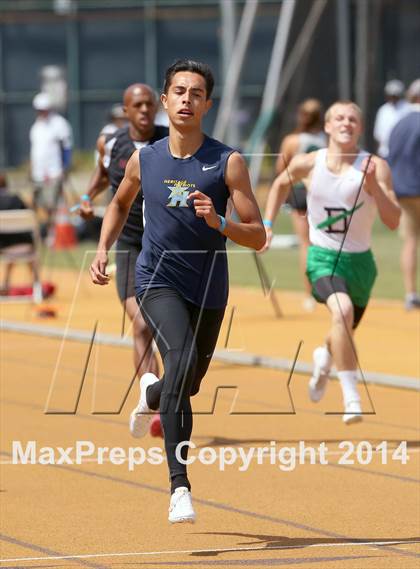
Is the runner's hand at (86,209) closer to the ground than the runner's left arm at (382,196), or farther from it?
closer to the ground

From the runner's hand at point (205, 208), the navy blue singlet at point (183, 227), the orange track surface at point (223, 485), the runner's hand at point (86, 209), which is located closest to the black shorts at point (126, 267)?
the runner's hand at point (86, 209)

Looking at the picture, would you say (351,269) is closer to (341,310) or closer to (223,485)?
(341,310)

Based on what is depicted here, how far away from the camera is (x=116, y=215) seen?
26.1ft

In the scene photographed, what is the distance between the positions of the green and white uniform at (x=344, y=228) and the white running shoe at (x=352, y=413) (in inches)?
34.9

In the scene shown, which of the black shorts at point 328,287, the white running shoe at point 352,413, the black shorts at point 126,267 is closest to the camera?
the white running shoe at point 352,413

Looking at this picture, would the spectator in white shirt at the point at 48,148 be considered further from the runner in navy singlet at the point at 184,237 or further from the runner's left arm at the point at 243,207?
the runner's left arm at the point at 243,207

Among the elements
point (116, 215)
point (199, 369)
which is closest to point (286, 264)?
point (116, 215)

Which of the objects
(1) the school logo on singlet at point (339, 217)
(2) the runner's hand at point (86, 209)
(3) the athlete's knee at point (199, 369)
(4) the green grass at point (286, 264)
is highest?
(1) the school logo on singlet at point (339, 217)

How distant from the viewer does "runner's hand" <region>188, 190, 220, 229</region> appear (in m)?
6.80

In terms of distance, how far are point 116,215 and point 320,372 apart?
2953mm

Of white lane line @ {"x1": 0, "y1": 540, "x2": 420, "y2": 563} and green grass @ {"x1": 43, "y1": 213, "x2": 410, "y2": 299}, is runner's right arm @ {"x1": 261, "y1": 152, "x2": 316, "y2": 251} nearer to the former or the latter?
white lane line @ {"x1": 0, "y1": 540, "x2": 420, "y2": 563}

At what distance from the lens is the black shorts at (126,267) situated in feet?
33.6

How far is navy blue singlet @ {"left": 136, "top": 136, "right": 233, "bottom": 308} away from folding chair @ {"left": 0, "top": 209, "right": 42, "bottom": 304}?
34.8 feet

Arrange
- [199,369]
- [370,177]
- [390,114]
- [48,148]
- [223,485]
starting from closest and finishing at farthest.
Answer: [199,369] < [223,485] < [370,177] < [48,148] < [390,114]
